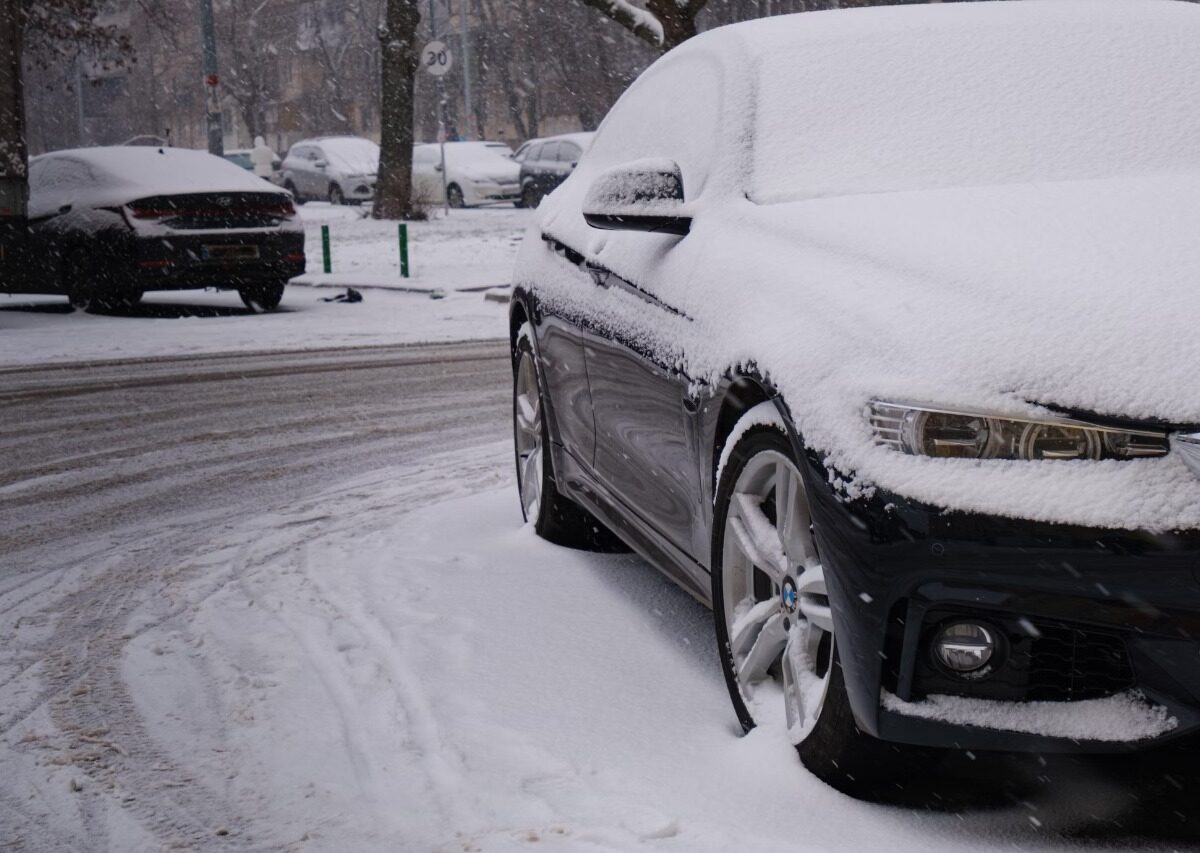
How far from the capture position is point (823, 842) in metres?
2.97

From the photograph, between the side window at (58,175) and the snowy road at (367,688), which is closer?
the snowy road at (367,688)

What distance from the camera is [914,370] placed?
2867 mm

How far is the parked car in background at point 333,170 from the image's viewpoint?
38.3m

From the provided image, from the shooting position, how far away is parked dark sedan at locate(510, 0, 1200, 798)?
270 centimetres

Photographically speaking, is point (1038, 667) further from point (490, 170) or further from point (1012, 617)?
point (490, 170)

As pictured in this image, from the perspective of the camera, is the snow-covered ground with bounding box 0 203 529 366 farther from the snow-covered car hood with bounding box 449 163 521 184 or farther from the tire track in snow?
the snow-covered car hood with bounding box 449 163 521 184

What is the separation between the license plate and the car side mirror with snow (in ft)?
36.4

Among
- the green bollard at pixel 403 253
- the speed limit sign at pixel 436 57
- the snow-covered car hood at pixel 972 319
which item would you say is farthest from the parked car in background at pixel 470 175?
the snow-covered car hood at pixel 972 319

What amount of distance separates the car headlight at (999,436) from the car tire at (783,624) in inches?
12.4

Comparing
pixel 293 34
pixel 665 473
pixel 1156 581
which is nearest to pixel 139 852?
pixel 665 473

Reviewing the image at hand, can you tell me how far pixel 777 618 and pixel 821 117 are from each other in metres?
1.47

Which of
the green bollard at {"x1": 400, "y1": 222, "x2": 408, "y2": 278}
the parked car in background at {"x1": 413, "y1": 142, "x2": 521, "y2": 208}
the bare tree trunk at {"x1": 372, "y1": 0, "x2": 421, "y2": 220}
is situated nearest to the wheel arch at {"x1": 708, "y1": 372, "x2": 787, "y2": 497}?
the green bollard at {"x1": 400, "y1": 222, "x2": 408, "y2": 278}

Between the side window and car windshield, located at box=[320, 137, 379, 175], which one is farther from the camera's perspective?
car windshield, located at box=[320, 137, 379, 175]

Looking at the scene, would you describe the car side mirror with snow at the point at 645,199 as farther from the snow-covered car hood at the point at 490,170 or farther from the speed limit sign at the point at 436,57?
the snow-covered car hood at the point at 490,170
